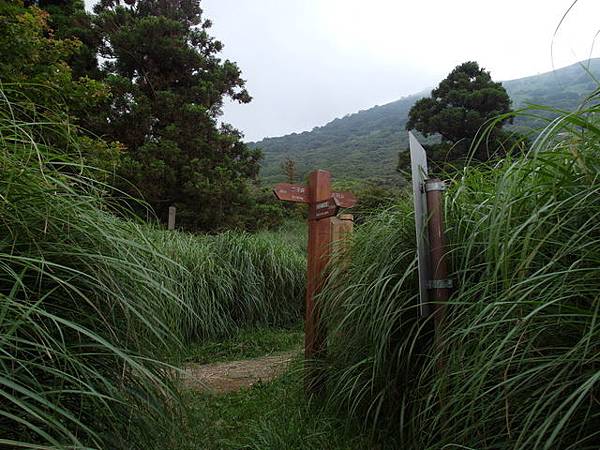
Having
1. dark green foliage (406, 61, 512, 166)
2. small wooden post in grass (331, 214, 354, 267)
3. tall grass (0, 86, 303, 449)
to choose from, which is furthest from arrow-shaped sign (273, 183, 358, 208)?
dark green foliage (406, 61, 512, 166)

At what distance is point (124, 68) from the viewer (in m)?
12.3

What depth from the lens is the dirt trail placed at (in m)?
3.54

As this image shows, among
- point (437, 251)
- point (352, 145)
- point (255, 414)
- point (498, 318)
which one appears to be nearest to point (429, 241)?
point (437, 251)

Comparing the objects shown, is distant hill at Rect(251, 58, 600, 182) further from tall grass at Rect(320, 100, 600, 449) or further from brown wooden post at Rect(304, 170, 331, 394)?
tall grass at Rect(320, 100, 600, 449)

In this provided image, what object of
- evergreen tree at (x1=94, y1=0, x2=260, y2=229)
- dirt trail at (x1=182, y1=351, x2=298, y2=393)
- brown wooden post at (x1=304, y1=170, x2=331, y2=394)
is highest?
evergreen tree at (x1=94, y1=0, x2=260, y2=229)

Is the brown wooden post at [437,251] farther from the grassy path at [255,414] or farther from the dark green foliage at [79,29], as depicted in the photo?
the dark green foliage at [79,29]

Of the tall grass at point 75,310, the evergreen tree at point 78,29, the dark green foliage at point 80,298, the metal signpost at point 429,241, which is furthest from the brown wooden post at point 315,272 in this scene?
the evergreen tree at point 78,29

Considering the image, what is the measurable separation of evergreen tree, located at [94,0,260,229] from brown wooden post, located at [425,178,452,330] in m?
9.15

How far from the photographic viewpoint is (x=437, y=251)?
5.65 ft

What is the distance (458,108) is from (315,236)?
12.2m

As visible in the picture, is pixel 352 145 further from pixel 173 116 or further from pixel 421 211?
pixel 421 211

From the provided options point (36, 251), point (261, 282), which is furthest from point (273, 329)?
point (36, 251)

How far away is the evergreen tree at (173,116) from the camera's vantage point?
10898mm

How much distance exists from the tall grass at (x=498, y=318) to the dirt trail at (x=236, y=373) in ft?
4.49
